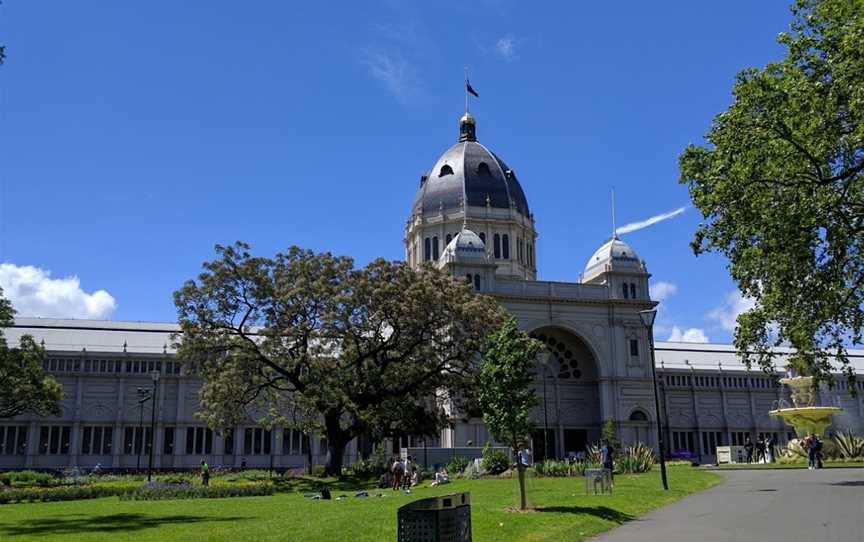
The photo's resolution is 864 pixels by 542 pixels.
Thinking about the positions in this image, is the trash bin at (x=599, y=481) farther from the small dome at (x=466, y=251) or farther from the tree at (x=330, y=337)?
the small dome at (x=466, y=251)

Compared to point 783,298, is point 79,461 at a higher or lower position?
lower

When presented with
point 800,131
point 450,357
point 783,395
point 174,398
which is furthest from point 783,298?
point 783,395

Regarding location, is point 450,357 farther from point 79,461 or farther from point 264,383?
point 79,461

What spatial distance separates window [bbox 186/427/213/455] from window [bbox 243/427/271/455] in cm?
337

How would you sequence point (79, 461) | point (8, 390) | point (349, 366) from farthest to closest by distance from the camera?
point (79, 461), point (8, 390), point (349, 366)

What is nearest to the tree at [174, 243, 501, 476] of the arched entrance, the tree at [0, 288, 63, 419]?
the tree at [0, 288, 63, 419]

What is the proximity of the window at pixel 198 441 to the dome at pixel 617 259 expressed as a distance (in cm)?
4192

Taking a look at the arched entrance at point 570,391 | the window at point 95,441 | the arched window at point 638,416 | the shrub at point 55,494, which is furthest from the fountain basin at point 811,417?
the window at point 95,441

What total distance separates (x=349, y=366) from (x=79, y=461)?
39.1 metres

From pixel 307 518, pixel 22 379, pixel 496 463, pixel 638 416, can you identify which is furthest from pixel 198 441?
pixel 307 518

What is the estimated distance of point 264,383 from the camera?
156ft

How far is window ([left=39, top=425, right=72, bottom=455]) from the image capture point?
237ft

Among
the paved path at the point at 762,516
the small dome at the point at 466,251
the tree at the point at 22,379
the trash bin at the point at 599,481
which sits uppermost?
the small dome at the point at 466,251

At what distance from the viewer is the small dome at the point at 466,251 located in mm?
71375
